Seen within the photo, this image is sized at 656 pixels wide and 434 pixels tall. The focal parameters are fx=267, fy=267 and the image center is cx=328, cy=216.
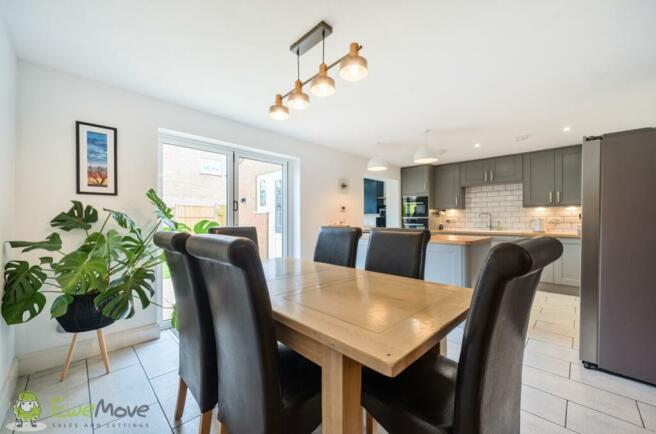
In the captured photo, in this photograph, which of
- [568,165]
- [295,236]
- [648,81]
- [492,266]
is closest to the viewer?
[492,266]

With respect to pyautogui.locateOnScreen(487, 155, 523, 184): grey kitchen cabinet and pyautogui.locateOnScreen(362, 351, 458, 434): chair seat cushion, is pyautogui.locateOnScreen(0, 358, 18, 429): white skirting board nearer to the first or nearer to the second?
pyautogui.locateOnScreen(362, 351, 458, 434): chair seat cushion

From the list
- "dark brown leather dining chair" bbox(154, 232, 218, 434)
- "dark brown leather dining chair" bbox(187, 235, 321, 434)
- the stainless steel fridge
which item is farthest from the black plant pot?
the stainless steel fridge

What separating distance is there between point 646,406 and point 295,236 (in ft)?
11.2

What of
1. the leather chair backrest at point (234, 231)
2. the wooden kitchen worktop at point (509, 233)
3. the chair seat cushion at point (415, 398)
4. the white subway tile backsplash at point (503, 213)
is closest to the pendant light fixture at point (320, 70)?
the leather chair backrest at point (234, 231)

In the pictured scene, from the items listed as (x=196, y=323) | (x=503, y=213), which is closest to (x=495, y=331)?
(x=196, y=323)

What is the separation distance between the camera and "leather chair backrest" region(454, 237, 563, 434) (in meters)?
0.62

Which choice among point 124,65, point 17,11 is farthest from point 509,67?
point 17,11

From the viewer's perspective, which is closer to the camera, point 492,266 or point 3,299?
point 492,266

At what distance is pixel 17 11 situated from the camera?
150 centimetres

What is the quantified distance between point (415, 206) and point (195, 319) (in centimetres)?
523

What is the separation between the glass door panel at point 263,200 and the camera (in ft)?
11.2

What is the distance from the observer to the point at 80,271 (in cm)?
162

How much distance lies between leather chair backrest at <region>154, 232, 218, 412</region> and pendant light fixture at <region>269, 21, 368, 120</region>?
104 cm

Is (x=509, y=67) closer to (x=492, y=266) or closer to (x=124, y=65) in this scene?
(x=492, y=266)
